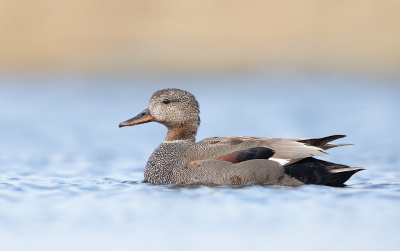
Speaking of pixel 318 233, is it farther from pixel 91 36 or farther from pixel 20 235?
pixel 91 36

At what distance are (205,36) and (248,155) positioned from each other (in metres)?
17.7

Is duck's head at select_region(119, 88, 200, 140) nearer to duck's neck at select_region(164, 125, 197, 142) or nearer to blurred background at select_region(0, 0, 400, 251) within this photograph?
duck's neck at select_region(164, 125, 197, 142)

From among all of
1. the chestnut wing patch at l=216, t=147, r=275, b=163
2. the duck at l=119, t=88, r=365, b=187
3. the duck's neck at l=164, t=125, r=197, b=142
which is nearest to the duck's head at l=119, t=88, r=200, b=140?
the duck's neck at l=164, t=125, r=197, b=142

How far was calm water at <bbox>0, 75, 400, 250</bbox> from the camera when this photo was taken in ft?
17.4

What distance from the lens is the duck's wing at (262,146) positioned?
713cm

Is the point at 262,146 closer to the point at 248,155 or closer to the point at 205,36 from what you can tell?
the point at 248,155

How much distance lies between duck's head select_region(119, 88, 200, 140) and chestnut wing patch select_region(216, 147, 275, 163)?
1.20 meters

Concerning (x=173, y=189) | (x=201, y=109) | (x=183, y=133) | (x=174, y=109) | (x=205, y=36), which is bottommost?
(x=173, y=189)

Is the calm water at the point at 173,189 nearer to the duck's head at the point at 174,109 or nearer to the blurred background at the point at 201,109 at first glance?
the blurred background at the point at 201,109

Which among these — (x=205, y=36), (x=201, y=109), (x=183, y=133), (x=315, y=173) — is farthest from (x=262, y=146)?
(x=205, y=36)

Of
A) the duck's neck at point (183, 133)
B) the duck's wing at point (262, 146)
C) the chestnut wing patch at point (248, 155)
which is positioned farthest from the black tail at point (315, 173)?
the duck's neck at point (183, 133)

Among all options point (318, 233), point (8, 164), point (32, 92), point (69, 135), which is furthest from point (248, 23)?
point (318, 233)

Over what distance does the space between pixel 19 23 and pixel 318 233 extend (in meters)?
21.6

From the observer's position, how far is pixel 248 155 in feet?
23.7
